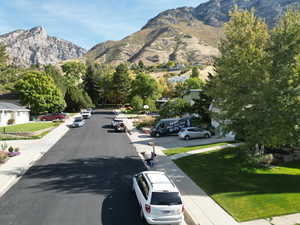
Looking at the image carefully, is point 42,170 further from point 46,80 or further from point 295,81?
point 46,80

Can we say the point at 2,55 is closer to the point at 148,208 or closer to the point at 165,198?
the point at 148,208

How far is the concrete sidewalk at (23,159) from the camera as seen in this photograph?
14.9 meters

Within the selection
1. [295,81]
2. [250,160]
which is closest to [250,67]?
[295,81]

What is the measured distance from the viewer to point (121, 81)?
83938mm

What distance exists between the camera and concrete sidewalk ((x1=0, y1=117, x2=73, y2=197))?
14.9 m

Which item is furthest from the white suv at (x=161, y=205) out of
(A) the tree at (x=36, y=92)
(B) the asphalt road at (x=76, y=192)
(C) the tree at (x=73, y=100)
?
(C) the tree at (x=73, y=100)

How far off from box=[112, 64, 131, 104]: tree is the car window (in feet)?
241

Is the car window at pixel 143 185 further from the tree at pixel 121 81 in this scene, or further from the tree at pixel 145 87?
the tree at pixel 121 81

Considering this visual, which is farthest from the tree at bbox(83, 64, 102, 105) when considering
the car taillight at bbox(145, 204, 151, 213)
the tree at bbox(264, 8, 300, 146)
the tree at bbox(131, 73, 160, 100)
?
the car taillight at bbox(145, 204, 151, 213)

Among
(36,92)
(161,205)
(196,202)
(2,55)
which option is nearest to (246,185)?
(196,202)

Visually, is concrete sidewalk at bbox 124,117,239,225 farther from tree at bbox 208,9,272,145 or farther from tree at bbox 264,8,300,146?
tree at bbox 264,8,300,146

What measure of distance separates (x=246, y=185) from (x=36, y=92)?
43907 mm

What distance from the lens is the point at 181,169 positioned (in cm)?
1744

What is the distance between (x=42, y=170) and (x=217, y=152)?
14.2 m
